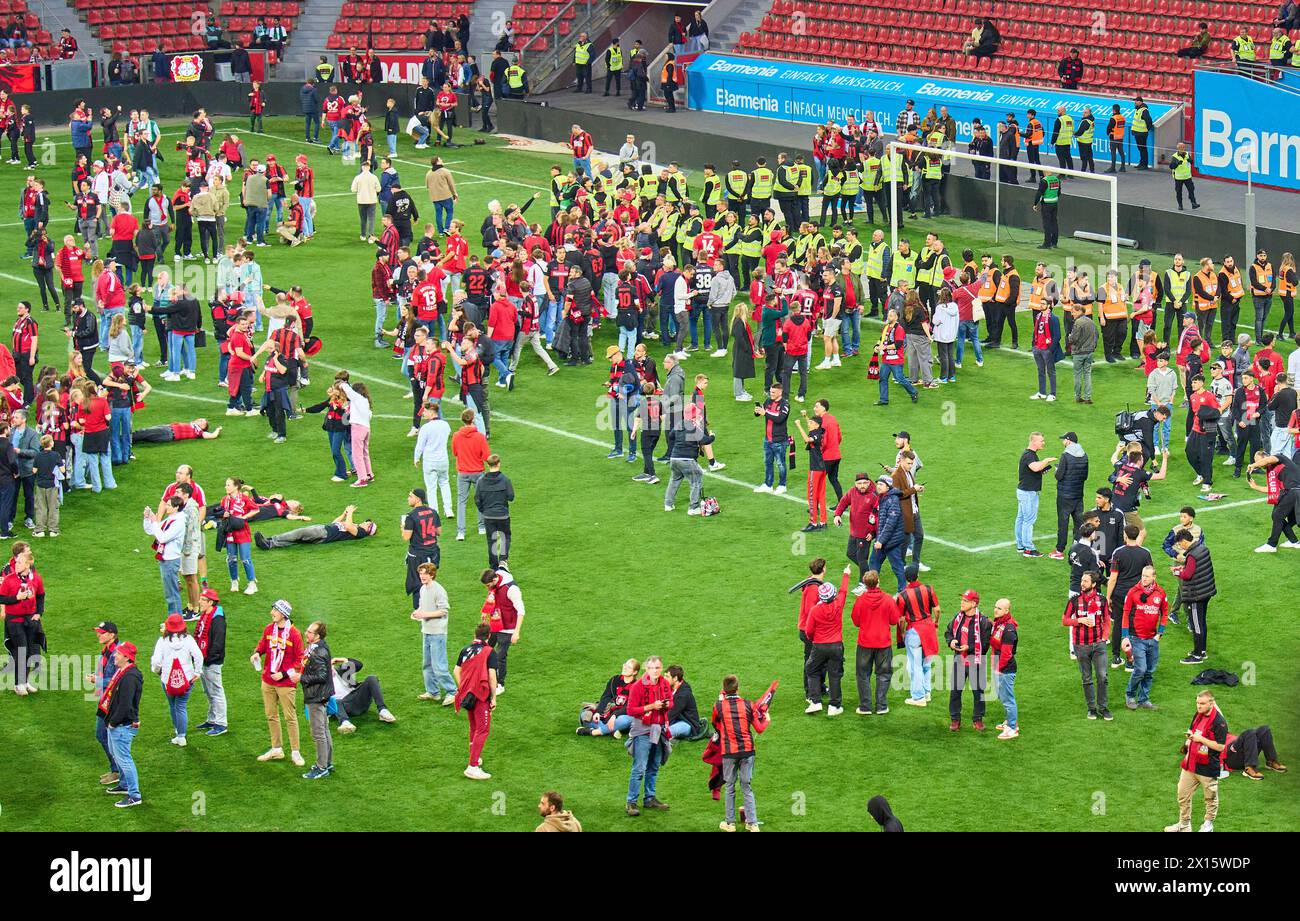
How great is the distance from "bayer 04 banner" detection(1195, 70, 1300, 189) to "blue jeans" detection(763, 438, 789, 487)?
14169 mm

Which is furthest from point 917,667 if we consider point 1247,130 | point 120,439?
point 1247,130

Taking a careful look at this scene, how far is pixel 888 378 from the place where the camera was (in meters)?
32.6

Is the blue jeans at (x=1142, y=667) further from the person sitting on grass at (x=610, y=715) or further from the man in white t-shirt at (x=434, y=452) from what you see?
the man in white t-shirt at (x=434, y=452)

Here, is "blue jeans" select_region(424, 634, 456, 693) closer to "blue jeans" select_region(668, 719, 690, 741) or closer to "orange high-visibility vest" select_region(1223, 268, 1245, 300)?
"blue jeans" select_region(668, 719, 690, 741)

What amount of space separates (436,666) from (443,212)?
22.7 m

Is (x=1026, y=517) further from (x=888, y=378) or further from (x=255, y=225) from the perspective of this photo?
(x=255, y=225)

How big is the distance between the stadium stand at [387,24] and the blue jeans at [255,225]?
19.6 metres

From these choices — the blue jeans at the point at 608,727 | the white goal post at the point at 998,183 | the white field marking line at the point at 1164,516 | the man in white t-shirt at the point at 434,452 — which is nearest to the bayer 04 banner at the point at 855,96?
the white goal post at the point at 998,183

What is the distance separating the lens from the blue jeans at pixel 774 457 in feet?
93.6

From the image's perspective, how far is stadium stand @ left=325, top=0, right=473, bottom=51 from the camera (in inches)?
2469

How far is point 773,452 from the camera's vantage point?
28.6 m

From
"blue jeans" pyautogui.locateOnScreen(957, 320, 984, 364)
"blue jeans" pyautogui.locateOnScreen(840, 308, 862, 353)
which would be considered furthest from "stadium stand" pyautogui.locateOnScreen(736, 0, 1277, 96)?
"blue jeans" pyautogui.locateOnScreen(840, 308, 862, 353)

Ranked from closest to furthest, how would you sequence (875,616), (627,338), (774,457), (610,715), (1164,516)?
(610,715) → (875,616) → (1164,516) → (774,457) → (627,338)
